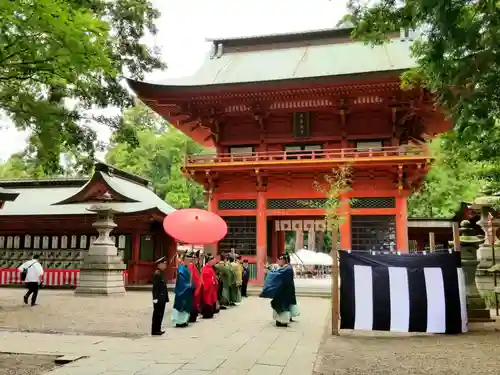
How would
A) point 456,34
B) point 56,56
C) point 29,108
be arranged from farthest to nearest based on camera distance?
point 29,108, point 56,56, point 456,34

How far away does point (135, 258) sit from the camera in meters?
20.8

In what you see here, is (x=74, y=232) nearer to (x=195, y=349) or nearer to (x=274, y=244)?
(x=274, y=244)

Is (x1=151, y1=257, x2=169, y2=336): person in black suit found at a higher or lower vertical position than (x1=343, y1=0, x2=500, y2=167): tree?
lower

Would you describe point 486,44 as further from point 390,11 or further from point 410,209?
point 410,209

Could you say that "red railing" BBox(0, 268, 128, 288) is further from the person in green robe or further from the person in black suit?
the person in black suit

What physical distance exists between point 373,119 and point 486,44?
589 inches

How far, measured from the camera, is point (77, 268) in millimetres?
20141

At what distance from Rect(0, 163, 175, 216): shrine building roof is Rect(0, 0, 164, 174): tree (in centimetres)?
707

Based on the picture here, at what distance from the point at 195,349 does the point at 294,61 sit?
18.0 meters

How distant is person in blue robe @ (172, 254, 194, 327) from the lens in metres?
9.49

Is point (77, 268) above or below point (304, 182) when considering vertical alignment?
below

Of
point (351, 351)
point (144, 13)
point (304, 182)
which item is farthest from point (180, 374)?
point (304, 182)

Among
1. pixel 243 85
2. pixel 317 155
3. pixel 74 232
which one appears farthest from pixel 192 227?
pixel 74 232

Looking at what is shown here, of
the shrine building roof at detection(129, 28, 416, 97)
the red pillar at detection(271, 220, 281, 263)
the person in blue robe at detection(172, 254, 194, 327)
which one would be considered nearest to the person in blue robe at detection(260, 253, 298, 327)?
the person in blue robe at detection(172, 254, 194, 327)
